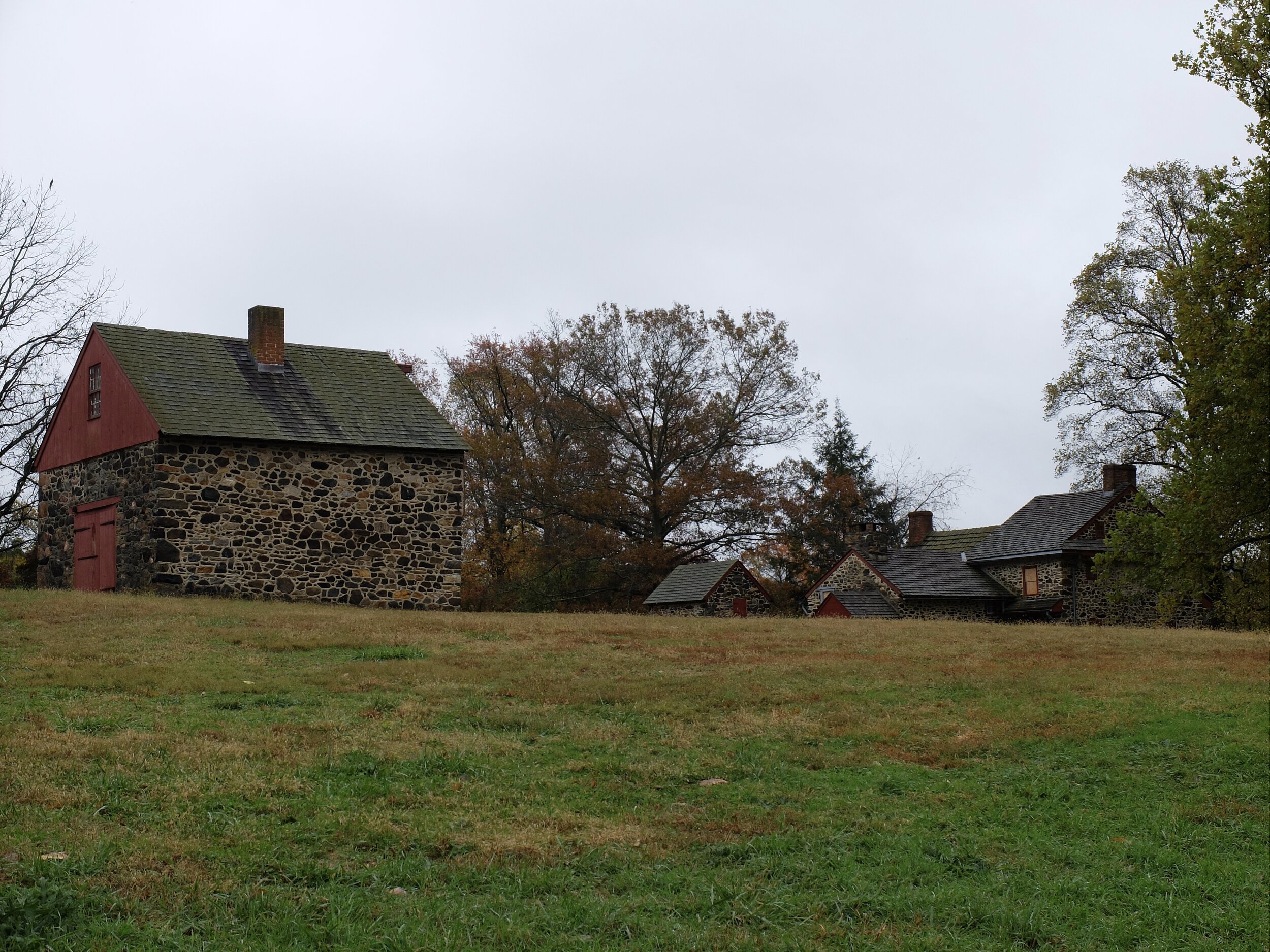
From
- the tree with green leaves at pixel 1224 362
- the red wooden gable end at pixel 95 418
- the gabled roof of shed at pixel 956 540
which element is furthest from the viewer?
the gabled roof of shed at pixel 956 540

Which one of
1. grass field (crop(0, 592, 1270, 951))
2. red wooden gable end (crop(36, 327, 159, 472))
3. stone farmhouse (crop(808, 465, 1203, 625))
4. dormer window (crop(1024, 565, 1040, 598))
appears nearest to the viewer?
grass field (crop(0, 592, 1270, 951))

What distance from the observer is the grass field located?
6.09 metres

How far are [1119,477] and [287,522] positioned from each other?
33801 mm

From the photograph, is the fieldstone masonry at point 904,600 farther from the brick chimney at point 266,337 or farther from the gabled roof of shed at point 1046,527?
the brick chimney at point 266,337

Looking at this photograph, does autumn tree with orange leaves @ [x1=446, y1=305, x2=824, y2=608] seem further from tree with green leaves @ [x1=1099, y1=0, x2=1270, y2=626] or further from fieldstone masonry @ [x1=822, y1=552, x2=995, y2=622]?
tree with green leaves @ [x1=1099, y1=0, x2=1270, y2=626]

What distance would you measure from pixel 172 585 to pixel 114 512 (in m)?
2.69

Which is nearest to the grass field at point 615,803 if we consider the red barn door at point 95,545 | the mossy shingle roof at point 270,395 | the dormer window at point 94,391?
the mossy shingle roof at point 270,395

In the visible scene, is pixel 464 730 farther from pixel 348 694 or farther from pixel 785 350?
pixel 785 350

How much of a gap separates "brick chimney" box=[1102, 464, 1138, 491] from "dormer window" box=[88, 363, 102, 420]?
1418 inches

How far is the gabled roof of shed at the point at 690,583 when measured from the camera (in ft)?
137

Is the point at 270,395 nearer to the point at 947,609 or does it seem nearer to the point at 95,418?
the point at 95,418

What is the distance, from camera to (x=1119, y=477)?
45.9 metres

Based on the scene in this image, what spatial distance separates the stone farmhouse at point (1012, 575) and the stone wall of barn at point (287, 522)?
877 inches

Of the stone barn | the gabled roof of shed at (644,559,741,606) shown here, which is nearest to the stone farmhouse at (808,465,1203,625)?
the stone barn
